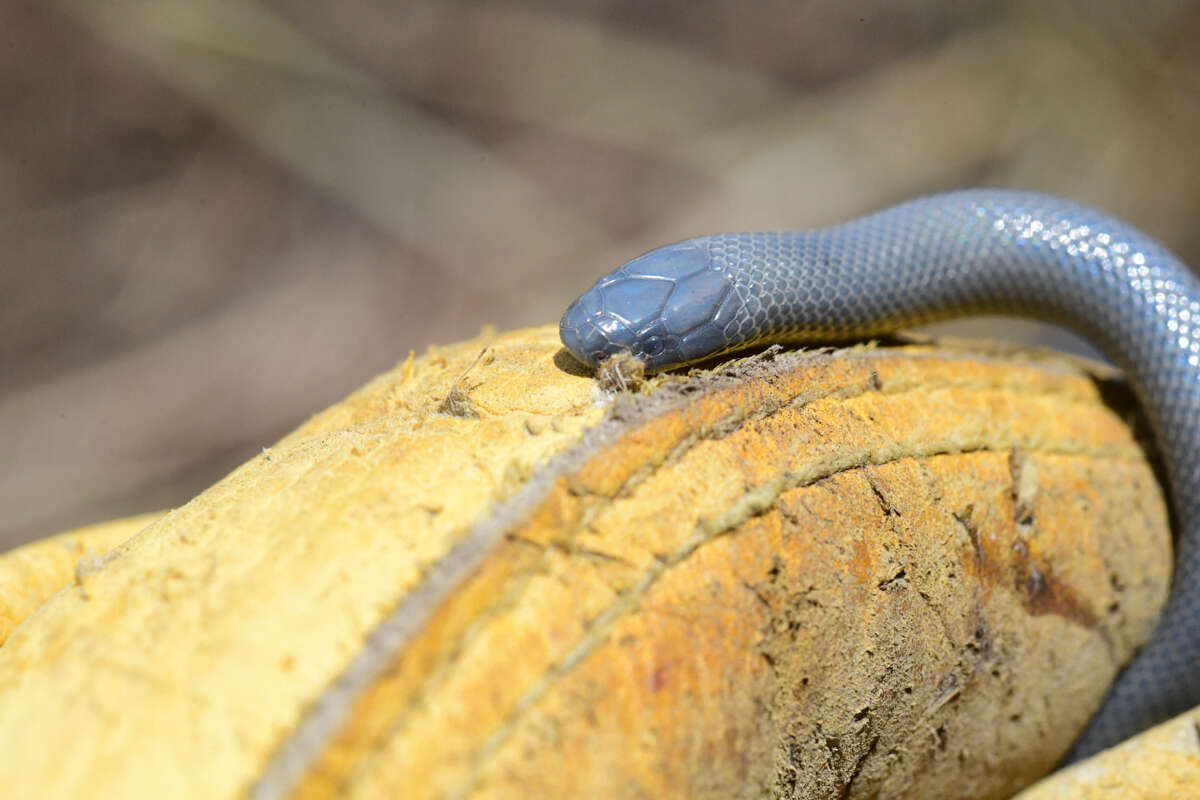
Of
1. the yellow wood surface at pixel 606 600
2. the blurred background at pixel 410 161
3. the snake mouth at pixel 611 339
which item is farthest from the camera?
the blurred background at pixel 410 161

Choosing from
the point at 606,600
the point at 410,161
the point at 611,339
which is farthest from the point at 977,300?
the point at 410,161

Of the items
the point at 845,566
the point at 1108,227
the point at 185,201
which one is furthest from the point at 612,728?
the point at 185,201

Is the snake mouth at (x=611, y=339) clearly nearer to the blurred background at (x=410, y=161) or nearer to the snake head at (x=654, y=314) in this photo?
the snake head at (x=654, y=314)

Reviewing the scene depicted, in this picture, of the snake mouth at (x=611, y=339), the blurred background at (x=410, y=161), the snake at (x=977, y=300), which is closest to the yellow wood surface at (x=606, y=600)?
the snake mouth at (x=611, y=339)

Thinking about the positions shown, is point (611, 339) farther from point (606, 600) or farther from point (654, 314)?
point (606, 600)

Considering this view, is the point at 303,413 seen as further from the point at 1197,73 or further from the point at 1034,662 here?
the point at 1197,73

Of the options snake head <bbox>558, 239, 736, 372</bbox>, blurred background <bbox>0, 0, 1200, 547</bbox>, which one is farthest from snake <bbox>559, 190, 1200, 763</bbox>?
blurred background <bbox>0, 0, 1200, 547</bbox>

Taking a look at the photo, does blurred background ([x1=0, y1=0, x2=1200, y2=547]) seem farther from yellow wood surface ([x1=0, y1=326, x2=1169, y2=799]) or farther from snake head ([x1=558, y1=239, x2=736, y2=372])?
yellow wood surface ([x1=0, y1=326, x2=1169, y2=799])
